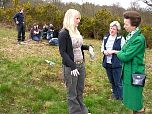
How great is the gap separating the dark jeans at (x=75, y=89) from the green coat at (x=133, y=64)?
980 mm

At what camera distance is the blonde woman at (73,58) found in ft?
19.4

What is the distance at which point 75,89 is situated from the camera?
6250mm

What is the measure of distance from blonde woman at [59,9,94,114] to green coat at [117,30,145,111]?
2.95ft

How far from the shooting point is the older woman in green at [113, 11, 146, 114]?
532cm

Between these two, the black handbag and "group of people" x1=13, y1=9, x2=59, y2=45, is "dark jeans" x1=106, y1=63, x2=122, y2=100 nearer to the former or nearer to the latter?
the black handbag

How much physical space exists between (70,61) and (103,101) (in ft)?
7.90

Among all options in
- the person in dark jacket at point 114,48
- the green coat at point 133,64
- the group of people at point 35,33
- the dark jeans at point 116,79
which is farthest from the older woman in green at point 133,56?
the group of people at point 35,33

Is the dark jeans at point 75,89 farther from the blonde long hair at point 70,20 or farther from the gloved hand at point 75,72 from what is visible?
the blonde long hair at point 70,20

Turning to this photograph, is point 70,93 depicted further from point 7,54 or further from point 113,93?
point 7,54

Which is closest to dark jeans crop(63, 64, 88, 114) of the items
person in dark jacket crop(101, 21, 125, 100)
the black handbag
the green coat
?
the green coat

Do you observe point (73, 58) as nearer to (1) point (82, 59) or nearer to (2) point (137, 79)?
(1) point (82, 59)

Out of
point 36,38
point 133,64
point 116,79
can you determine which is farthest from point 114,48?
point 36,38

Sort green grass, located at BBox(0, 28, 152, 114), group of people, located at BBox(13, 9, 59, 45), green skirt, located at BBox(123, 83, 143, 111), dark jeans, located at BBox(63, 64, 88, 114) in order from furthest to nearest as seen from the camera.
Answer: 1. group of people, located at BBox(13, 9, 59, 45)
2. green grass, located at BBox(0, 28, 152, 114)
3. dark jeans, located at BBox(63, 64, 88, 114)
4. green skirt, located at BBox(123, 83, 143, 111)

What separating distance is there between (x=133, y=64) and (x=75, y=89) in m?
1.30
